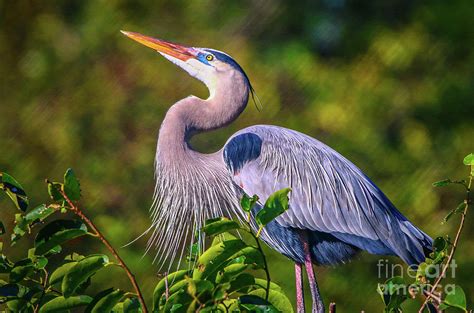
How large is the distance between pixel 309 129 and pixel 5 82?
1721 millimetres

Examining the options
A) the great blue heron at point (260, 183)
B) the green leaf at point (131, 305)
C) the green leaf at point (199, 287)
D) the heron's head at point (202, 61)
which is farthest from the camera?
the heron's head at point (202, 61)

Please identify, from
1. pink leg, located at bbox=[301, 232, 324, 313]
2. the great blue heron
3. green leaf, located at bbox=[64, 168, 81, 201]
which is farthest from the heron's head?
green leaf, located at bbox=[64, 168, 81, 201]

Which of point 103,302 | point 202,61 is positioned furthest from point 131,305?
point 202,61

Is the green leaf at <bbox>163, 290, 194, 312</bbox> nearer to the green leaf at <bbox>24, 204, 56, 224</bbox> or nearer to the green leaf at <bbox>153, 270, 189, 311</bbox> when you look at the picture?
the green leaf at <bbox>153, 270, 189, 311</bbox>

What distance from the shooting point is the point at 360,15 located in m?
5.20

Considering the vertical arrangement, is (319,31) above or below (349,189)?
above

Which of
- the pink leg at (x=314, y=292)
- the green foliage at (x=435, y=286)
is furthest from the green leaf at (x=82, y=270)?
the pink leg at (x=314, y=292)

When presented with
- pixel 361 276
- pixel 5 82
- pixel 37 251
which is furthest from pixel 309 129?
pixel 37 251

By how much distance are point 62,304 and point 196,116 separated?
1.39 metres

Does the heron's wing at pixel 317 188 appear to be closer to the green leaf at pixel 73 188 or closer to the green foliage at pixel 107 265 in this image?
the green foliage at pixel 107 265

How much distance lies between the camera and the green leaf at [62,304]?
4.51ft

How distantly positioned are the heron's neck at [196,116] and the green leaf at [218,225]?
4.85ft

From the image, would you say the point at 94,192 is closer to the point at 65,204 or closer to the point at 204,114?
the point at 204,114

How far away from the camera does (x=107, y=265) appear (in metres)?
1.29
